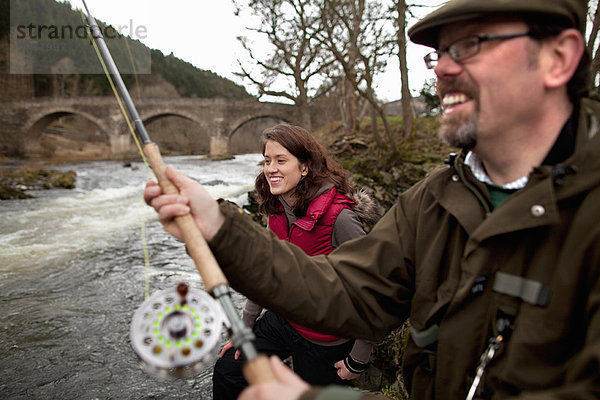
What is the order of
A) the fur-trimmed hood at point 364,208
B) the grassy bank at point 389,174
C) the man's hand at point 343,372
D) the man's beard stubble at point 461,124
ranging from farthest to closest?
the grassy bank at point 389,174 → the fur-trimmed hood at point 364,208 → the man's hand at point 343,372 → the man's beard stubble at point 461,124

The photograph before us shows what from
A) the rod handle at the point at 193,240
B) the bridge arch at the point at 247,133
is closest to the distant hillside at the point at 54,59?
the bridge arch at the point at 247,133

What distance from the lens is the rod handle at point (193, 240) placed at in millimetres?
1377

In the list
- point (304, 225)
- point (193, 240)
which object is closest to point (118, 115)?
point (304, 225)

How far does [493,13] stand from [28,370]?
16.8 ft

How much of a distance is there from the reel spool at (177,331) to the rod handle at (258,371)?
17cm

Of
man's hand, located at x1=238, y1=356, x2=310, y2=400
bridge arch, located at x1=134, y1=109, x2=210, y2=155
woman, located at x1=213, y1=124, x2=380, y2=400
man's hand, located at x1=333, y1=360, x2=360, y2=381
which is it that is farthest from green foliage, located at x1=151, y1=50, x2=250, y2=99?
man's hand, located at x1=238, y1=356, x2=310, y2=400

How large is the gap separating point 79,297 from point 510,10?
6565 mm

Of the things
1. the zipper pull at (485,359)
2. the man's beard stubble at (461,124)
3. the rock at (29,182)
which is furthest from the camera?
the rock at (29,182)

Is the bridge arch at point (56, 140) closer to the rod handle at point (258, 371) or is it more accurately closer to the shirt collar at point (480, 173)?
the shirt collar at point (480, 173)

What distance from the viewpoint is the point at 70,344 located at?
4.59 metres

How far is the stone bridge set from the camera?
3825 centimetres

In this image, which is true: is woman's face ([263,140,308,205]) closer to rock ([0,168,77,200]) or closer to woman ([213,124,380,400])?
woman ([213,124,380,400])

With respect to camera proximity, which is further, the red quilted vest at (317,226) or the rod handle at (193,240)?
the red quilted vest at (317,226)

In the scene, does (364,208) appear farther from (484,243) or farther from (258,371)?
(258,371)
